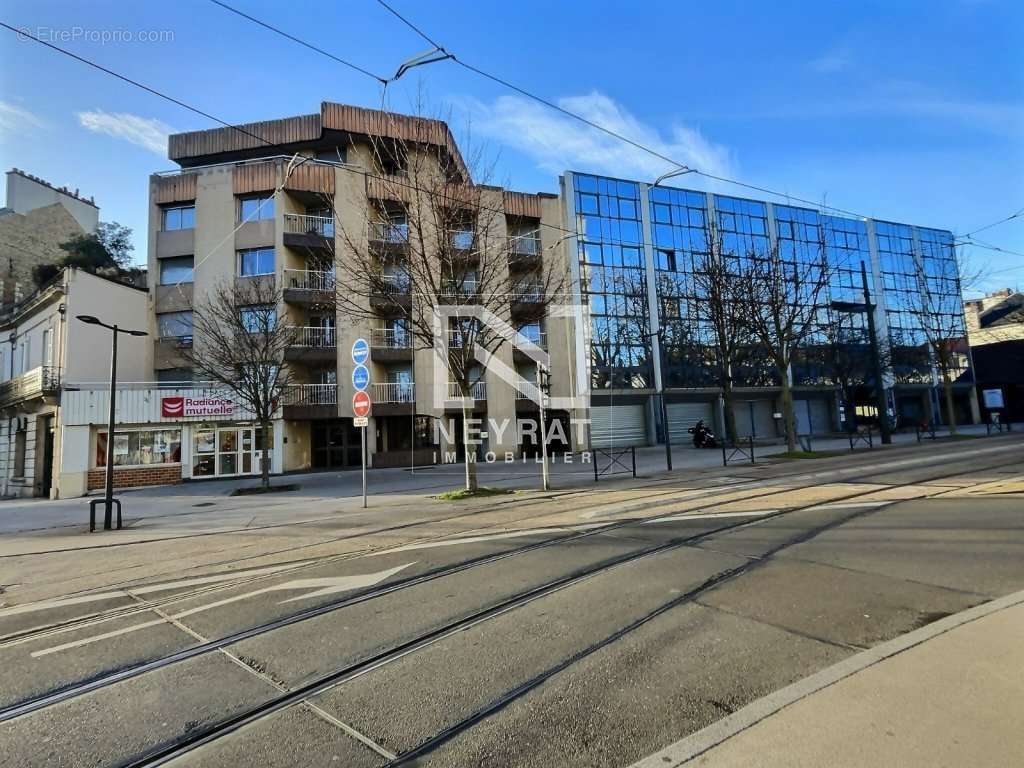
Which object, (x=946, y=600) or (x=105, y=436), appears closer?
(x=946, y=600)

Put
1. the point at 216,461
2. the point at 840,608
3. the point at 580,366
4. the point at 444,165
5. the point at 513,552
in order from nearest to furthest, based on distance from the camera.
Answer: the point at 840,608, the point at 513,552, the point at 444,165, the point at 216,461, the point at 580,366

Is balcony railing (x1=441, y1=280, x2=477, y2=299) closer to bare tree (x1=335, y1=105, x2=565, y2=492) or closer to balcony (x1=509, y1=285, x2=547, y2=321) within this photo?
bare tree (x1=335, y1=105, x2=565, y2=492)

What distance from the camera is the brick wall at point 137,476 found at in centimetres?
2019

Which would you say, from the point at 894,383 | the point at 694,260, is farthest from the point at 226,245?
the point at 894,383

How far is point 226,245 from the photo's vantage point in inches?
974

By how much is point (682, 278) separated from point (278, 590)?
32.5 meters

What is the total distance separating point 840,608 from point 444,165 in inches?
514

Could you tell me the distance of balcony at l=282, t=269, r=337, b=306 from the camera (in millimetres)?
23453

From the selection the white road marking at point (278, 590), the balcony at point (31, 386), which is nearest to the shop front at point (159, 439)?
the balcony at point (31, 386)

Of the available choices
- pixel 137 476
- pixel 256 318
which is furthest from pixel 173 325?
pixel 256 318

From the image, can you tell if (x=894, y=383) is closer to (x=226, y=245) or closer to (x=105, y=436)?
(x=226, y=245)

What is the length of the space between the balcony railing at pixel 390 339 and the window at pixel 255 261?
19.4 ft

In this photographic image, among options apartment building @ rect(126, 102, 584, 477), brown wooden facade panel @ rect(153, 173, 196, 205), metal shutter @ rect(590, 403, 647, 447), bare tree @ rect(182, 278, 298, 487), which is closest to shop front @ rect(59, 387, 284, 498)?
apartment building @ rect(126, 102, 584, 477)

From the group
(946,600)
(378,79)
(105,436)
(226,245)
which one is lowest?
(946,600)
